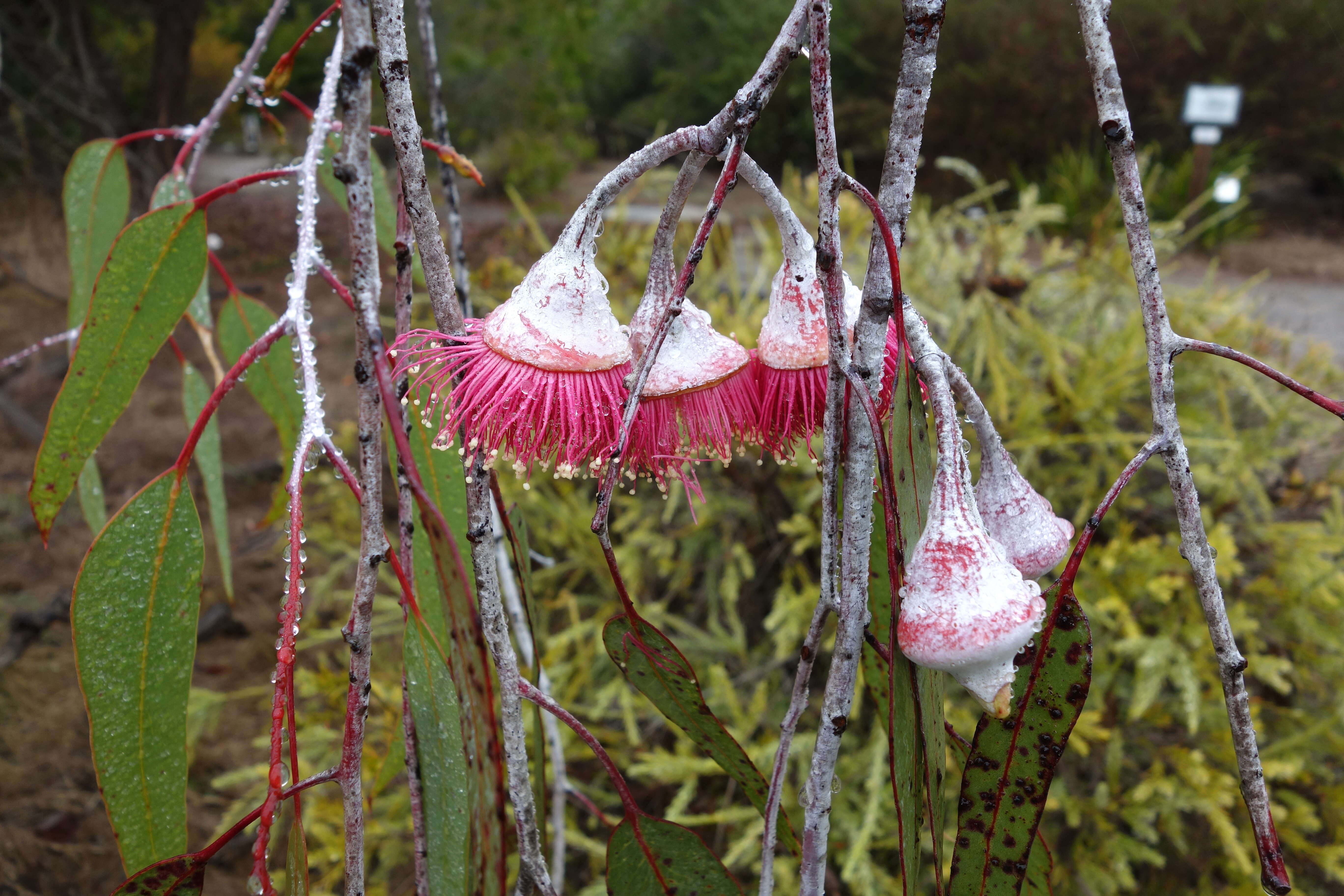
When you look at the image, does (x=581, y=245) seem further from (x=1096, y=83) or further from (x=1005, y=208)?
(x=1005, y=208)

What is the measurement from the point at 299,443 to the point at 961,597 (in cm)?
19

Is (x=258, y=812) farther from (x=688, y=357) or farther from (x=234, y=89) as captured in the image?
(x=234, y=89)

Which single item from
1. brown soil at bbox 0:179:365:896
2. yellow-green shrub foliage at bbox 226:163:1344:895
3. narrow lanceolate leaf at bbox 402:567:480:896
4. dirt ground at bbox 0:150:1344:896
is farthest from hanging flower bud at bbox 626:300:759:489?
dirt ground at bbox 0:150:1344:896

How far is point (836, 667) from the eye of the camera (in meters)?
0.27

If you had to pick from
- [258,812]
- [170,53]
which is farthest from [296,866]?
[170,53]

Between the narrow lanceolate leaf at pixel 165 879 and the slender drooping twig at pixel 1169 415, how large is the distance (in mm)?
310

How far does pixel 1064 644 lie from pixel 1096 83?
0.17 m

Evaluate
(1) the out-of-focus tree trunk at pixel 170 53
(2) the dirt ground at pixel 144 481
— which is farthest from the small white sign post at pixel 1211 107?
(1) the out-of-focus tree trunk at pixel 170 53

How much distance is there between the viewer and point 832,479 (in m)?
0.27

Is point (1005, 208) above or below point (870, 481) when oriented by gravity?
above

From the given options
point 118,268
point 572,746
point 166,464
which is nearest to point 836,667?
point 118,268

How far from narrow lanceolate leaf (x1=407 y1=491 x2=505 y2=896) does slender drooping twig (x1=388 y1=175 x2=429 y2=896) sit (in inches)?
0.7

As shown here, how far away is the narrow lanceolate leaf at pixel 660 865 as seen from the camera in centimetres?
35

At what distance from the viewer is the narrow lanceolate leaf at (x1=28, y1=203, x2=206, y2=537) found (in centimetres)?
39
